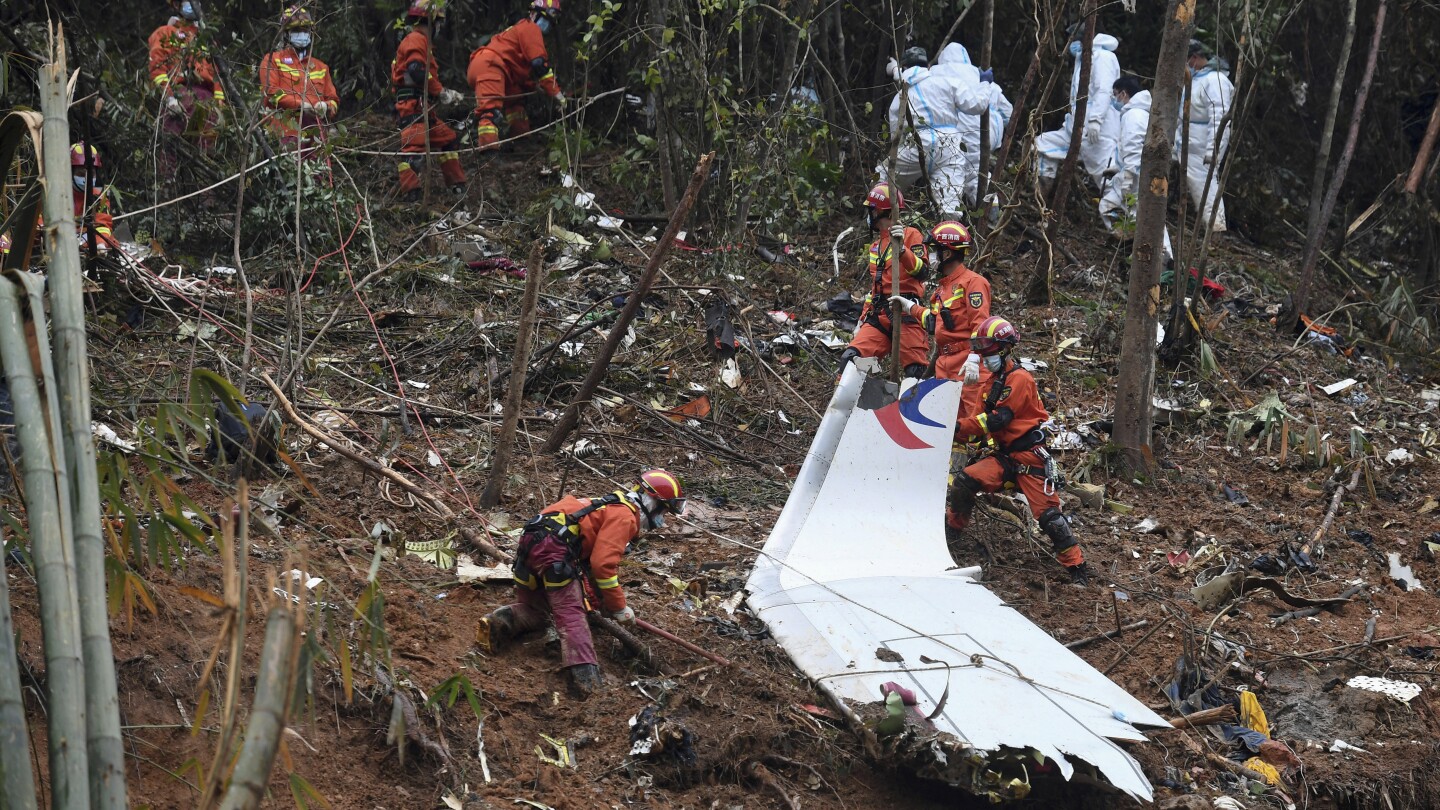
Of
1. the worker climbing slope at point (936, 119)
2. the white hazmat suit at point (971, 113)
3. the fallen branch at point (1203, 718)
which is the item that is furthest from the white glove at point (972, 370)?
the white hazmat suit at point (971, 113)

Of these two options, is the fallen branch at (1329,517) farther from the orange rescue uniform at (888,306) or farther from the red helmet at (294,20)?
the red helmet at (294,20)

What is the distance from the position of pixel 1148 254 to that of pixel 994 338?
159cm

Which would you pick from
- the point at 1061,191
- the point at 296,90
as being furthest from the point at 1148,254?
the point at 296,90

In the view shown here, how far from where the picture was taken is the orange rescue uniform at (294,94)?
7.30 meters

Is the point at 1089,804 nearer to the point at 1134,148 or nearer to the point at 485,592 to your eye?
the point at 485,592

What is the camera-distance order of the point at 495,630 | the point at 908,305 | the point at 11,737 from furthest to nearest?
the point at 908,305 → the point at 495,630 → the point at 11,737

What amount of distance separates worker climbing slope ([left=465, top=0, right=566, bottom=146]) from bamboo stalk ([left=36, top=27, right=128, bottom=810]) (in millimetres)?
7528

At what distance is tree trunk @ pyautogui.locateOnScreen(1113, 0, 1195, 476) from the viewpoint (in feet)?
22.1

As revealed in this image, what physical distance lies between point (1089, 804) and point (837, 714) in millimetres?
927

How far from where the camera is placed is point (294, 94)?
831 centimetres

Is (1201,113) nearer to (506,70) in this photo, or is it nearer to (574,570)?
(506,70)

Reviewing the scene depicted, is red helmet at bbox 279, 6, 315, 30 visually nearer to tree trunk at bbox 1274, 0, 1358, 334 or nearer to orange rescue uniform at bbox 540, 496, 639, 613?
orange rescue uniform at bbox 540, 496, 639, 613

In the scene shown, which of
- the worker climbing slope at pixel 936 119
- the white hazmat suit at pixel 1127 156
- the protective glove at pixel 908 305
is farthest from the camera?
the white hazmat suit at pixel 1127 156

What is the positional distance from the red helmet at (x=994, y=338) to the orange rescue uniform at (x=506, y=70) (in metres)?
4.57
